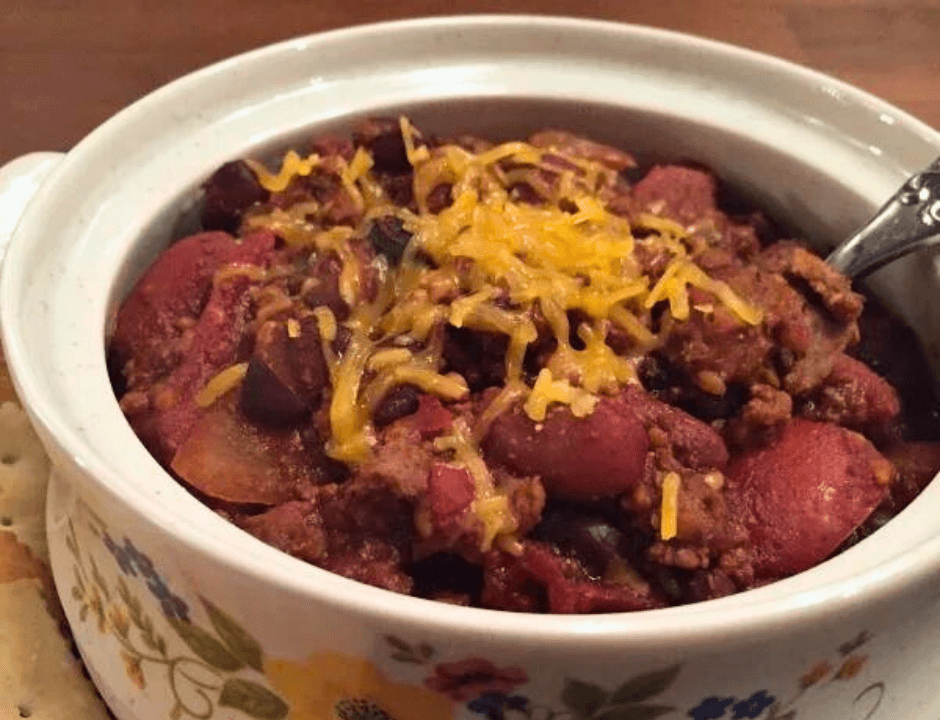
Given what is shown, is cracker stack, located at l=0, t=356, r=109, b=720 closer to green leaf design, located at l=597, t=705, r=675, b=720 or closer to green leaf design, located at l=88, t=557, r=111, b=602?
green leaf design, located at l=88, t=557, r=111, b=602

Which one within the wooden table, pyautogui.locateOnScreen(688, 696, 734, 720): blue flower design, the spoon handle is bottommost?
the wooden table

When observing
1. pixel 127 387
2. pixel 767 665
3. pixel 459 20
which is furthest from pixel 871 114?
pixel 127 387

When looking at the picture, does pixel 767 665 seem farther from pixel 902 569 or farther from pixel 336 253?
pixel 336 253

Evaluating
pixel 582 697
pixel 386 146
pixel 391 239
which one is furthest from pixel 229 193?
pixel 582 697

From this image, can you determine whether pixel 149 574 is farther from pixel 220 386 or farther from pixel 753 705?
pixel 753 705

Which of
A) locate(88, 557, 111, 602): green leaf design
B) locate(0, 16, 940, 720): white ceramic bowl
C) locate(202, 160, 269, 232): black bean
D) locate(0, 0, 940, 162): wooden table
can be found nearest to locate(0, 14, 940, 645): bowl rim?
locate(0, 16, 940, 720): white ceramic bowl

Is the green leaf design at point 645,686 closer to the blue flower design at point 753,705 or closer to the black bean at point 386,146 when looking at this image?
the blue flower design at point 753,705

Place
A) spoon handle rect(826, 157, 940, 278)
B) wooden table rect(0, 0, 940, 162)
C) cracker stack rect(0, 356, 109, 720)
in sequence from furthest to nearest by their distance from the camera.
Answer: wooden table rect(0, 0, 940, 162) → spoon handle rect(826, 157, 940, 278) → cracker stack rect(0, 356, 109, 720)
